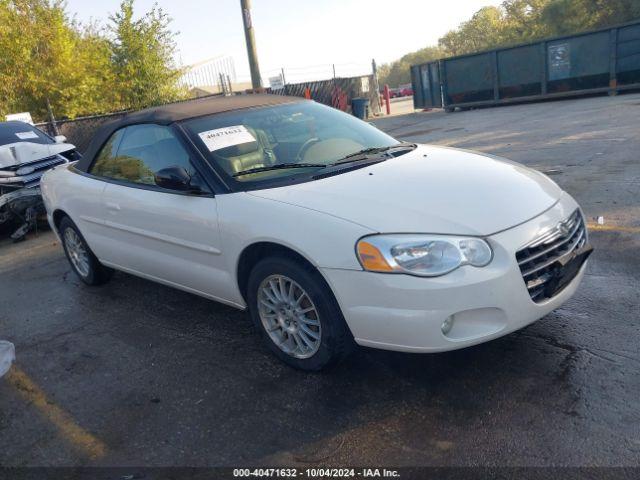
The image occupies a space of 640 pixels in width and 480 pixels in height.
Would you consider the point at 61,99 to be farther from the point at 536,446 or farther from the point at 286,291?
the point at 536,446

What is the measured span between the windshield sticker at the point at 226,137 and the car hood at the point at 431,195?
23.8 inches

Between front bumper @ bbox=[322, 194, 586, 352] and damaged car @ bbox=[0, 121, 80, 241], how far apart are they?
22.2 ft

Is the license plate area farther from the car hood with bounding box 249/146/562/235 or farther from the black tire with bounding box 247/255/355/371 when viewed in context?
the black tire with bounding box 247/255/355/371

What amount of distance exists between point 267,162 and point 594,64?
58.6 ft

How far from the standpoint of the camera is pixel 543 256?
9.51 feet

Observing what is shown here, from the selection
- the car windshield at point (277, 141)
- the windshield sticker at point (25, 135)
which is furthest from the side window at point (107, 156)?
the windshield sticker at point (25, 135)

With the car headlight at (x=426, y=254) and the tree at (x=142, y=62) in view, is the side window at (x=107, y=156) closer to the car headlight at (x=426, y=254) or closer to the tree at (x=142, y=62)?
the car headlight at (x=426, y=254)

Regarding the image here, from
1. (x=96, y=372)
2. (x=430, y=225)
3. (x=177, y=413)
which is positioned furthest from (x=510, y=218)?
(x=96, y=372)

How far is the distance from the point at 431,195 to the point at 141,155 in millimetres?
2340

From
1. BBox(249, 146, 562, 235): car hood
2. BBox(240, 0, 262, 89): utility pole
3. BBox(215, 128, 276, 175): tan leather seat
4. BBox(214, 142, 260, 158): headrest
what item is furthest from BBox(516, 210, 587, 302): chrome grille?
BBox(240, 0, 262, 89): utility pole

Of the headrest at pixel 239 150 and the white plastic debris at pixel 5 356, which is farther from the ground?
the headrest at pixel 239 150

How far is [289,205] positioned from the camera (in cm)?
312

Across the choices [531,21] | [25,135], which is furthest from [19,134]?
[531,21]

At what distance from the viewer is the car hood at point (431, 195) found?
282 centimetres
